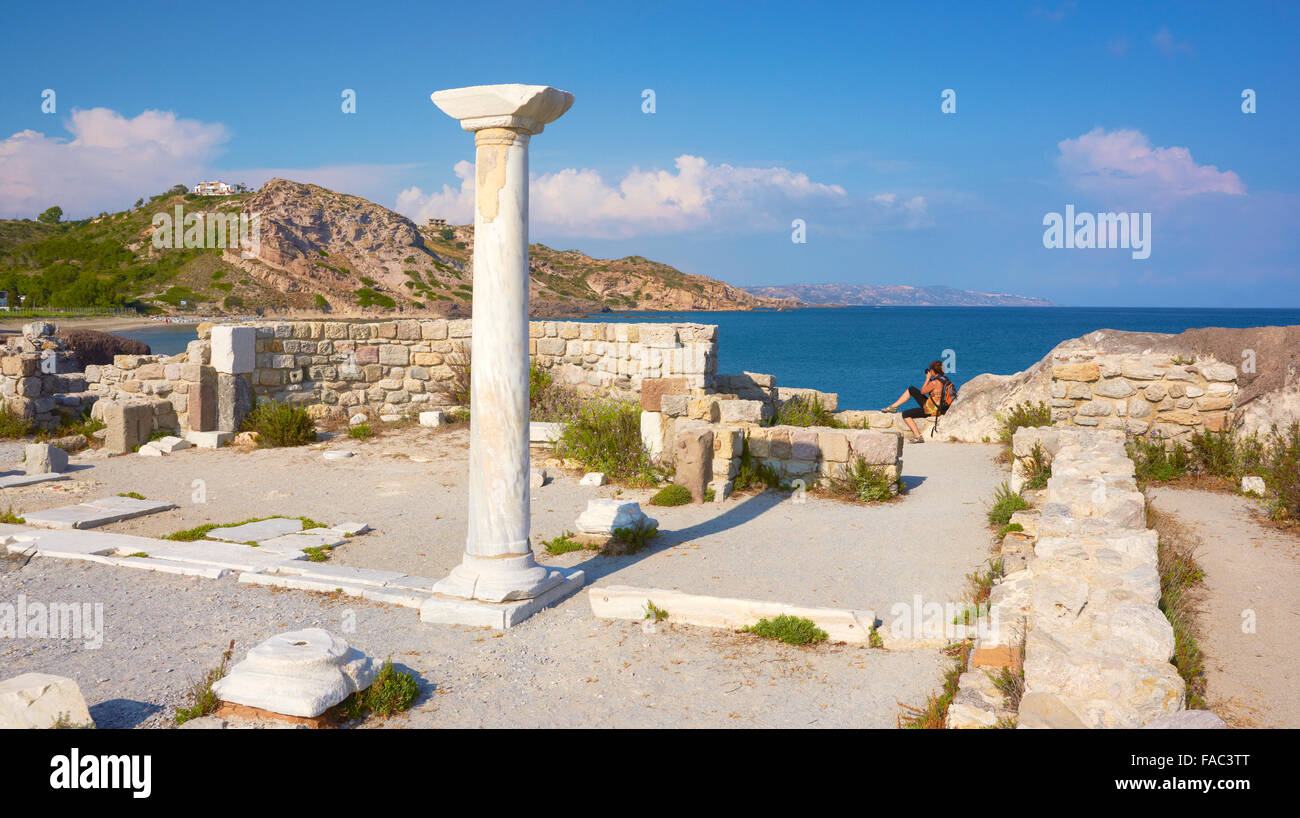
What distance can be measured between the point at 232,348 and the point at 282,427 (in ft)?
4.46

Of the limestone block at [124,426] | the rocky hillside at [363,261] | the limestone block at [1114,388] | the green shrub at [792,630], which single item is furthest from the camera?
the rocky hillside at [363,261]

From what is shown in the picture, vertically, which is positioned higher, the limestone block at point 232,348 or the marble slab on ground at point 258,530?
the limestone block at point 232,348

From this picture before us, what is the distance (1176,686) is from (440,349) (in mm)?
11780

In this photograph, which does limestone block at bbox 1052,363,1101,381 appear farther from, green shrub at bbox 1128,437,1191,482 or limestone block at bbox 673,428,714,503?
limestone block at bbox 673,428,714,503

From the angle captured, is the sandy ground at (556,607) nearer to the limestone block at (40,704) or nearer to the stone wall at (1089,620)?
the limestone block at (40,704)

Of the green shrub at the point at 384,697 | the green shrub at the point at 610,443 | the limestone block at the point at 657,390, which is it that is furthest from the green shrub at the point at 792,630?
the limestone block at the point at 657,390

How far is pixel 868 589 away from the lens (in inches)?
241

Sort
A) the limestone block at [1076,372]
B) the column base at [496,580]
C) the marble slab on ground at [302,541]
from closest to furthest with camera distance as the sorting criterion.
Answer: the column base at [496,580]
the marble slab on ground at [302,541]
the limestone block at [1076,372]

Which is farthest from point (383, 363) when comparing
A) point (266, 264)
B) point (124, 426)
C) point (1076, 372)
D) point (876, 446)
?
point (266, 264)

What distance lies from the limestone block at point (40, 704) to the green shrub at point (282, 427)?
850 centimetres

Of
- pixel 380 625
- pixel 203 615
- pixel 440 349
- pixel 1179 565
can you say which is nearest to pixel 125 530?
pixel 203 615

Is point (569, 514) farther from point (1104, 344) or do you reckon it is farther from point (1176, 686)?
point (1104, 344)

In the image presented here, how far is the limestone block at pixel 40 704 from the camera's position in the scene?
3.22m
